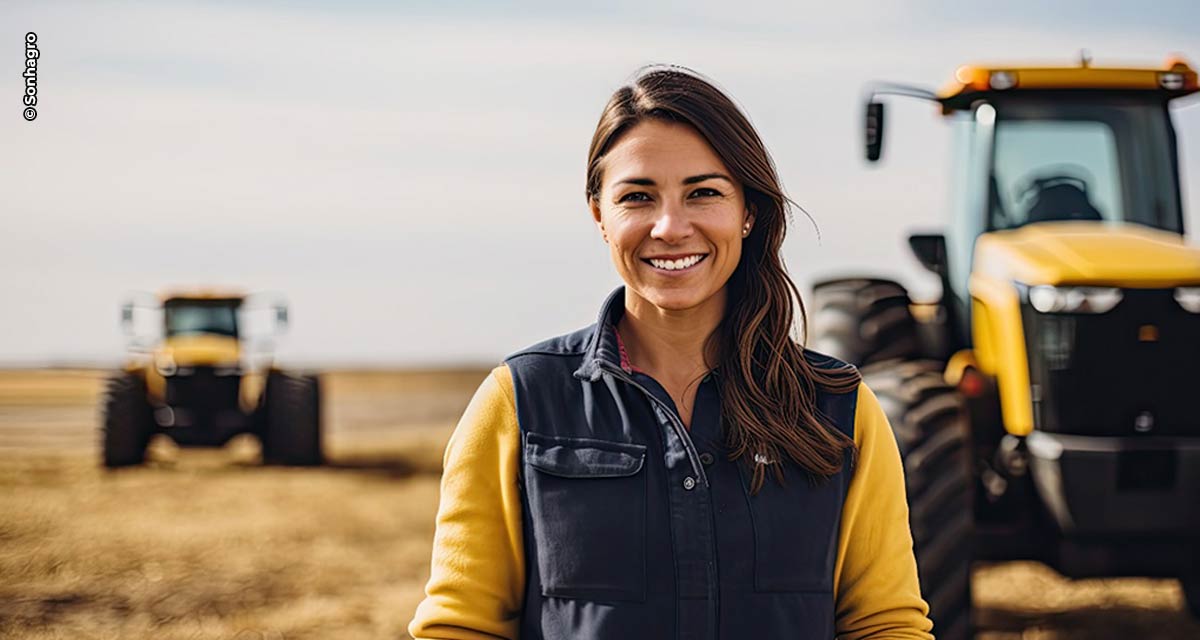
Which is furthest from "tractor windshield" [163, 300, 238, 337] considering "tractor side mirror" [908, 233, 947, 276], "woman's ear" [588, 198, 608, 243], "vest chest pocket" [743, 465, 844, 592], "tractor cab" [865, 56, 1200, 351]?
"vest chest pocket" [743, 465, 844, 592]

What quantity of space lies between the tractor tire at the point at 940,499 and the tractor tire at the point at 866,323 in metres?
0.80

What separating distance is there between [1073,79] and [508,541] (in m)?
4.54

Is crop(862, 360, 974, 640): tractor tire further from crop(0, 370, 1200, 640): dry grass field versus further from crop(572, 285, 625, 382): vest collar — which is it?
crop(572, 285, 625, 382): vest collar

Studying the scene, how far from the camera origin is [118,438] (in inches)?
555

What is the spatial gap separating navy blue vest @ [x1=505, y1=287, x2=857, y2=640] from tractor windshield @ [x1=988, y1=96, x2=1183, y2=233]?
409 cm

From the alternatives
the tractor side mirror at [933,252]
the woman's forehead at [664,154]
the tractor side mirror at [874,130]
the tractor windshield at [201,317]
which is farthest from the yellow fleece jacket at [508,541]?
the tractor windshield at [201,317]

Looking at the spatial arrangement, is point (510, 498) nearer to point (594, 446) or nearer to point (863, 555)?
point (594, 446)

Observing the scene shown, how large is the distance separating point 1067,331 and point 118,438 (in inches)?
436

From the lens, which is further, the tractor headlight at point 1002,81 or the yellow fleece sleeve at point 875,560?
the tractor headlight at point 1002,81

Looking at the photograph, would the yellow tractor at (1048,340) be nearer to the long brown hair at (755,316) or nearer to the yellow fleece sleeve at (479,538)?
the long brown hair at (755,316)

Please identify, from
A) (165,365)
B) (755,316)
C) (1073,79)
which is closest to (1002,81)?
(1073,79)

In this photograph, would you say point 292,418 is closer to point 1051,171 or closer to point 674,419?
point 1051,171

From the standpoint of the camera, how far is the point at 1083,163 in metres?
5.93

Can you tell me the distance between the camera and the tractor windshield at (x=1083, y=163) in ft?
19.3
